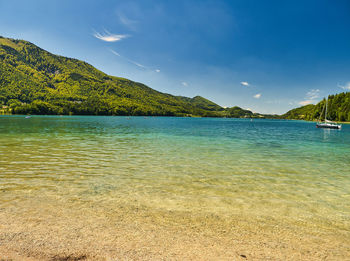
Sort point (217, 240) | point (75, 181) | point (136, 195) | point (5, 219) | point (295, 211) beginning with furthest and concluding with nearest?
point (75, 181) → point (136, 195) → point (295, 211) → point (5, 219) → point (217, 240)

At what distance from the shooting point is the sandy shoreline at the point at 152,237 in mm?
5273

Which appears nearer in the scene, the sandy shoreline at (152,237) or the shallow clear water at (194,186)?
the sandy shoreline at (152,237)

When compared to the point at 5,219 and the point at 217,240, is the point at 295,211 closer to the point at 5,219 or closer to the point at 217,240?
the point at 217,240

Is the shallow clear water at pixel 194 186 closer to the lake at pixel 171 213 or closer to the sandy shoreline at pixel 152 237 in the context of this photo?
the lake at pixel 171 213

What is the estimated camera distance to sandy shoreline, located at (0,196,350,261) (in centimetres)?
527

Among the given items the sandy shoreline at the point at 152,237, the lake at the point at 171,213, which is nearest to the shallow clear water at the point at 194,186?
the lake at the point at 171,213

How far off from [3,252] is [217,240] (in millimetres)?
5789

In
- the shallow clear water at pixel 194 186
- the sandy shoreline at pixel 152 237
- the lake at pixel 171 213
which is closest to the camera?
the sandy shoreline at pixel 152 237

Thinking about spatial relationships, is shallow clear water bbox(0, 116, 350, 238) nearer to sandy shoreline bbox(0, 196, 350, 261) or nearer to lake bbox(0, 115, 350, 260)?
lake bbox(0, 115, 350, 260)

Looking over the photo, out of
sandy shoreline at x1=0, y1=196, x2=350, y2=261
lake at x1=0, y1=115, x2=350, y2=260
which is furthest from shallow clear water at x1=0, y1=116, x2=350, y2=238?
sandy shoreline at x1=0, y1=196, x2=350, y2=261

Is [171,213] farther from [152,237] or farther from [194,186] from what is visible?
[194,186]

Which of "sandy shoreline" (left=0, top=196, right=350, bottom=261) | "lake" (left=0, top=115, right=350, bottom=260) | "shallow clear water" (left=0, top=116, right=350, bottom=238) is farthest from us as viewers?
"shallow clear water" (left=0, top=116, right=350, bottom=238)

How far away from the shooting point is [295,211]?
8750mm

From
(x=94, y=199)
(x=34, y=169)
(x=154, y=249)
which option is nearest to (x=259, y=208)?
(x=154, y=249)
